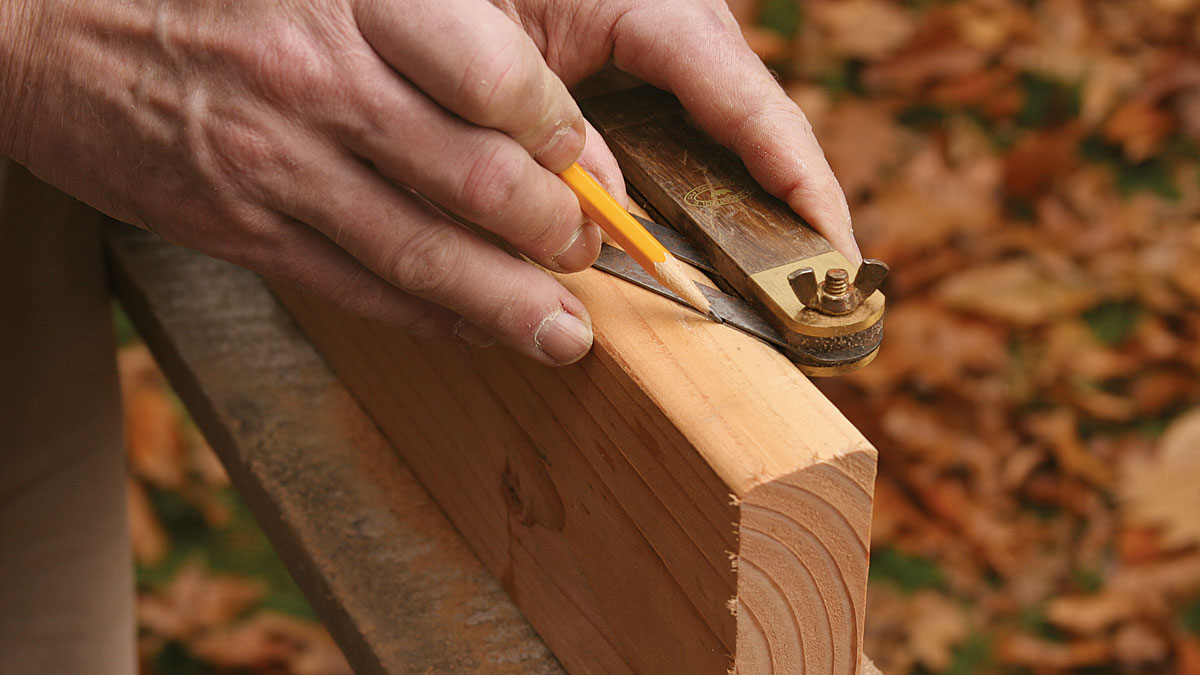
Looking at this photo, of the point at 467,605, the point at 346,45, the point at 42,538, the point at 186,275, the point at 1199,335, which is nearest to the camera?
the point at 346,45

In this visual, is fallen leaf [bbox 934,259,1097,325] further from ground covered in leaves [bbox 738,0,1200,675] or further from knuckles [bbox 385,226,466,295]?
knuckles [bbox 385,226,466,295]

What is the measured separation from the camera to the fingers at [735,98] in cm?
108

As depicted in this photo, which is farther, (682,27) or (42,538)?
(42,538)

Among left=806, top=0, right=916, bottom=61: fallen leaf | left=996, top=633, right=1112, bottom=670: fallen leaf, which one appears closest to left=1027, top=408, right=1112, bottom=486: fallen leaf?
left=996, top=633, right=1112, bottom=670: fallen leaf

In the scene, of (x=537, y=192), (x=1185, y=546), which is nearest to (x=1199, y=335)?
(x=1185, y=546)

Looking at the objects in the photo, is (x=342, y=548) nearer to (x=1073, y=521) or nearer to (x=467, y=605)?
(x=467, y=605)

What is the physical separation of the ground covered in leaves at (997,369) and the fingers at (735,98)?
1.75 m

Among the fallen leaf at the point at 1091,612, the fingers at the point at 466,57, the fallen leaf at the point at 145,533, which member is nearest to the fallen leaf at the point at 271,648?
the fallen leaf at the point at 145,533

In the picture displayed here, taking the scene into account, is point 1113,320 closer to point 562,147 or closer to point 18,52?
point 562,147

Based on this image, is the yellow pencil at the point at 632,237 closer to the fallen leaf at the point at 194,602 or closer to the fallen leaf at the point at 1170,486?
the fallen leaf at the point at 194,602

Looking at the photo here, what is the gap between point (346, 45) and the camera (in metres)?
0.91

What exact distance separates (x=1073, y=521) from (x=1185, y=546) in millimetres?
241

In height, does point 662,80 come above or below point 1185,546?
above

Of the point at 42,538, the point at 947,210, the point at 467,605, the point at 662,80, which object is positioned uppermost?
the point at 662,80
